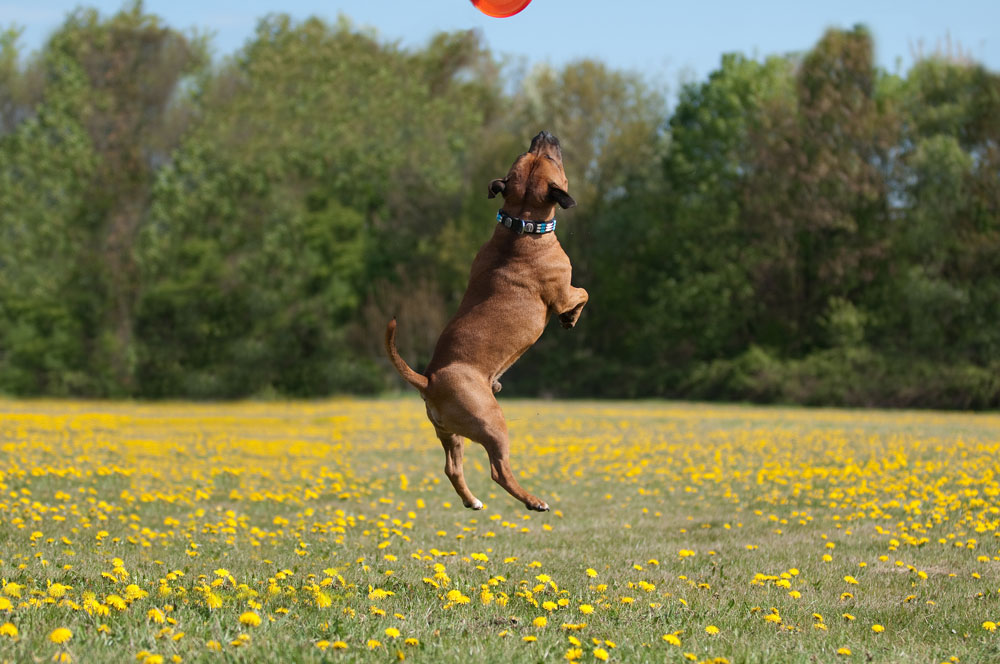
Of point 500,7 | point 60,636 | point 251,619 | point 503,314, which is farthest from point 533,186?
point 60,636

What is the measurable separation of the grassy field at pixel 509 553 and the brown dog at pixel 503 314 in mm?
1003

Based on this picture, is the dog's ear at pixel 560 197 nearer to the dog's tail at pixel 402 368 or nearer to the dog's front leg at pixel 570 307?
the dog's front leg at pixel 570 307

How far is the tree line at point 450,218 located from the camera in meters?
34.4

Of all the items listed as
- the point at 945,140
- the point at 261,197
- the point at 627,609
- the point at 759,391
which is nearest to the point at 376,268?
the point at 261,197

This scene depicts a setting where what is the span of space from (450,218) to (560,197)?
3877 centimetres

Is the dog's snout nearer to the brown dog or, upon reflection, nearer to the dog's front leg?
the brown dog

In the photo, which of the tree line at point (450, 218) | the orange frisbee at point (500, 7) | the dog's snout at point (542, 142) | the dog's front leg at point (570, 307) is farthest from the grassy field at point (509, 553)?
the tree line at point (450, 218)

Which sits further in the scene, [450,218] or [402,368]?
[450,218]

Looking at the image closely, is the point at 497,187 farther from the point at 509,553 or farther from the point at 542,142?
the point at 509,553

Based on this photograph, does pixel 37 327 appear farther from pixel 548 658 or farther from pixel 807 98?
pixel 548 658

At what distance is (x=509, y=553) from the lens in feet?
27.5

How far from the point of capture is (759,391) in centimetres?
3581

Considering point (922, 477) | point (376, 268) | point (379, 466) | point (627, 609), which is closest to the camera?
point (627, 609)

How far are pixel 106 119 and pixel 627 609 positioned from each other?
3910cm
